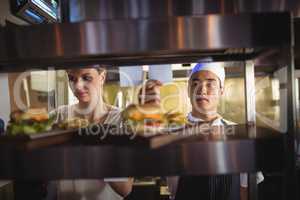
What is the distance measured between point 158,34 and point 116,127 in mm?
354

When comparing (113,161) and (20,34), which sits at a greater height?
(20,34)

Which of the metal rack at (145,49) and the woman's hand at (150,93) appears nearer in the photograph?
the metal rack at (145,49)

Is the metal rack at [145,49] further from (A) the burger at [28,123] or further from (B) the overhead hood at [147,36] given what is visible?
(A) the burger at [28,123]

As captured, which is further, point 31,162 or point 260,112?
point 260,112

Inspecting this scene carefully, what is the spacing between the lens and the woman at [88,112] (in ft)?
4.41

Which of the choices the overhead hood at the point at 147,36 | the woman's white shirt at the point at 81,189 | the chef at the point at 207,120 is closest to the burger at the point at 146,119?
the overhead hood at the point at 147,36

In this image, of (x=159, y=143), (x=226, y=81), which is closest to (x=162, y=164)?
(x=159, y=143)

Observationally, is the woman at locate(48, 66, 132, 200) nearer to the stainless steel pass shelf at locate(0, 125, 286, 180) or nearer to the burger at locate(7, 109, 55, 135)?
the burger at locate(7, 109, 55, 135)

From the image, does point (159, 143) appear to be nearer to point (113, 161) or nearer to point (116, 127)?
point (113, 161)

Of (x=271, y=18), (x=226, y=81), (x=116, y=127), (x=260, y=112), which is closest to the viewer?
(x=271, y=18)

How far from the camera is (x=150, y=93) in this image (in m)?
0.80

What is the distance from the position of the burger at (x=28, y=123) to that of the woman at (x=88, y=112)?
50 cm

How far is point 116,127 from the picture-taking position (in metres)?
0.85

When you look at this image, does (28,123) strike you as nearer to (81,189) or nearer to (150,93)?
(150,93)
